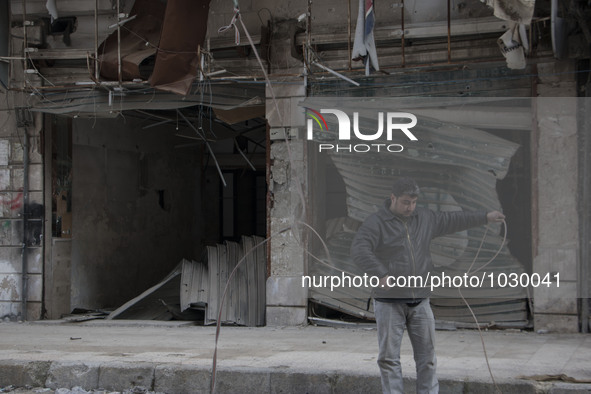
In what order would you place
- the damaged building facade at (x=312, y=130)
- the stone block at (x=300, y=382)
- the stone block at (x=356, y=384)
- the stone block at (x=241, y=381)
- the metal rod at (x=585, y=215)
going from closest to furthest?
the stone block at (x=356, y=384) → the stone block at (x=300, y=382) → the stone block at (x=241, y=381) → the metal rod at (x=585, y=215) → the damaged building facade at (x=312, y=130)

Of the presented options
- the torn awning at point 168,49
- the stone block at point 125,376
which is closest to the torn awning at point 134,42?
the torn awning at point 168,49

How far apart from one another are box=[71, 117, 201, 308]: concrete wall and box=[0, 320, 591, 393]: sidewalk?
275 centimetres

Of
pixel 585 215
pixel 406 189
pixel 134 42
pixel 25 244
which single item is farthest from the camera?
pixel 25 244

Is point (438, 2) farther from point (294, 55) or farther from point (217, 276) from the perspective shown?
point (217, 276)

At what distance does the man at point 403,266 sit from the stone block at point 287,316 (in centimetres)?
387

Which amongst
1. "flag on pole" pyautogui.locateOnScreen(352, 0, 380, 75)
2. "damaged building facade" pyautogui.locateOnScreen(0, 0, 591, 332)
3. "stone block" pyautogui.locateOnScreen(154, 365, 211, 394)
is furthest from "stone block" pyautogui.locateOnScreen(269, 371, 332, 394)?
"flag on pole" pyautogui.locateOnScreen(352, 0, 380, 75)

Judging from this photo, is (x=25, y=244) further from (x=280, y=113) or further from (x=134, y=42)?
(x=280, y=113)

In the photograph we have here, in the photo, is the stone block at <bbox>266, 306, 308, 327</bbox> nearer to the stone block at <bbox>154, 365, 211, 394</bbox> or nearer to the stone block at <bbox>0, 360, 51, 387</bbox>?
the stone block at <bbox>154, 365, 211, 394</bbox>

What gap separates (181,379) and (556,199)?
15.3 feet

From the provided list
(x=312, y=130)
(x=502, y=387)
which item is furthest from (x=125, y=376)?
(x=312, y=130)

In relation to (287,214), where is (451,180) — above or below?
above

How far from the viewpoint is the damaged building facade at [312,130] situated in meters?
7.96

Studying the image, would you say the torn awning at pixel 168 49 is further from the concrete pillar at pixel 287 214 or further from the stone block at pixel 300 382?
the stone block at pixel 300 382

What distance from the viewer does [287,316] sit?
350 inches
